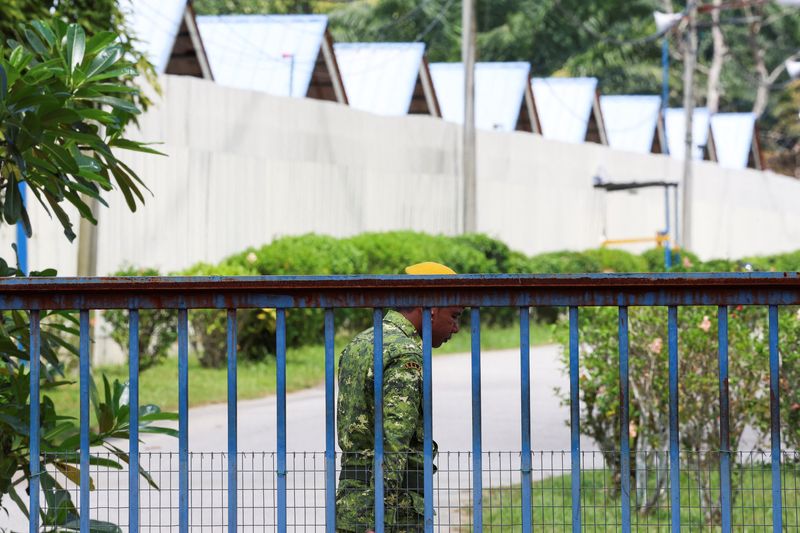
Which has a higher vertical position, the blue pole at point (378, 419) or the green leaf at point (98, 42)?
the green leaf at point (98, 42)

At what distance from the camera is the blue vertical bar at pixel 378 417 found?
4234 millimetres

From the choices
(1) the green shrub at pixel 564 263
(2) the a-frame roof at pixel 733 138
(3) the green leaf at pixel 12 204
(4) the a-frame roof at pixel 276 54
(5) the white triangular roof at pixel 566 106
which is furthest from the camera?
(2) the a-frame roof at pixel 733 138

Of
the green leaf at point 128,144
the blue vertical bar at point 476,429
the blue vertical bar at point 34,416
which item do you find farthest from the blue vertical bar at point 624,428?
the green leaf at point 128,144

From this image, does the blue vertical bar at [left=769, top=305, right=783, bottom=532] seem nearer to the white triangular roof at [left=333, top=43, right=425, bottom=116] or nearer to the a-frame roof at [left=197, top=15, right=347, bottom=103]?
the a-frame roof at [left=197, top=15, right=347, bottom=103]

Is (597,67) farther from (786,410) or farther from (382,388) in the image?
(382,388)

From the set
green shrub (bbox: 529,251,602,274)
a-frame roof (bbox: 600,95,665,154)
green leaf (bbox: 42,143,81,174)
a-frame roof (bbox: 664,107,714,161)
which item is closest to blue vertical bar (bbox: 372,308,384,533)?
green leaf (bbox: 42,143,81,174)

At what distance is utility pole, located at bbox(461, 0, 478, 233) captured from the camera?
25844 millimetres

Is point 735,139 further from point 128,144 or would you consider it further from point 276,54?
point 128,144

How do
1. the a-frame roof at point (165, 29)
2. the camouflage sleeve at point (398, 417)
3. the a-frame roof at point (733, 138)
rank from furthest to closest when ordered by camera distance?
the a-frame roof at point (733, 138)
the a-frame roof at point (165, 29)
the camouflage sleeve at point (398, 417)

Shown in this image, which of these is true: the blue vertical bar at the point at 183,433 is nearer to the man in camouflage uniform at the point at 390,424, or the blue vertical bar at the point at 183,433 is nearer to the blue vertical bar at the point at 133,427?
the blue vertical bar at the point at 133,427

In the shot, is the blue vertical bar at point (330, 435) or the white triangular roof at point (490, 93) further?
the white triangular roof at point (490, 93)

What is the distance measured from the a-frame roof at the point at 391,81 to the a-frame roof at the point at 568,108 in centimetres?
795

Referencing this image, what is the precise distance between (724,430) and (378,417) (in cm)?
98

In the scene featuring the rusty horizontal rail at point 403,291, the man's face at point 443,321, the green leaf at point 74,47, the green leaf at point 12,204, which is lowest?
the man's face at point 443,321
